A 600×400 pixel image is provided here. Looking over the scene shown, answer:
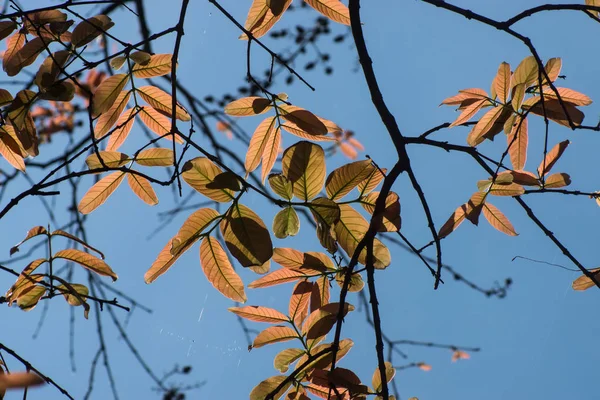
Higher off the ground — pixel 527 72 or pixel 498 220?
pixel 527 72

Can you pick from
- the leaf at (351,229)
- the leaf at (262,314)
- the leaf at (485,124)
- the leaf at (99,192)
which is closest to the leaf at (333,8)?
the leaf at (485,124)

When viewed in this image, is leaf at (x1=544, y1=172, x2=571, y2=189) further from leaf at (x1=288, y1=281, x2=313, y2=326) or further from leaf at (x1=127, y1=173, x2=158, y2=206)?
leaf at (x1=127, y1=173, x2=158, y2=206)

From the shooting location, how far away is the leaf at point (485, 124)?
1.21 metres

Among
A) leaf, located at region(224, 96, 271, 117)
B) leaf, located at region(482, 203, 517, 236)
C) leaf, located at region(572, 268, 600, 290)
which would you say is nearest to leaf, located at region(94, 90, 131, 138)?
leaf, located at region(224, 96, 271, 117)

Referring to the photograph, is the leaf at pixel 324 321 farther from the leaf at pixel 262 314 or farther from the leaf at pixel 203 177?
the leaf at pixel 203 177

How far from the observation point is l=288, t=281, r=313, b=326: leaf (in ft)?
4.03

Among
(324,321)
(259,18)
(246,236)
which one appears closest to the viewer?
(246,236)

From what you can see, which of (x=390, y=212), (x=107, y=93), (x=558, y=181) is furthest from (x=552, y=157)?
(x=107, y=93)

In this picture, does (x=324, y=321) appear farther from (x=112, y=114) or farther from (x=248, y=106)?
(x=112, y=114)

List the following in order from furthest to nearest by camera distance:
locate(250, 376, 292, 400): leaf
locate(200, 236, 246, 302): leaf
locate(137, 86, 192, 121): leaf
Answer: locate(137, 86, 192, 121): leaf, locate(250, 376, 292, 400): leaf, locate(200, 236, 246, 302): leaf

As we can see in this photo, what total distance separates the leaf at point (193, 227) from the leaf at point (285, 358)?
13.6 inches

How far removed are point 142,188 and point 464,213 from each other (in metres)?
0.74

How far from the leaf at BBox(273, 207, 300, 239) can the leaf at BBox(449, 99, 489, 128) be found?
47 cm

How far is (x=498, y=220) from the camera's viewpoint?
1.34m
